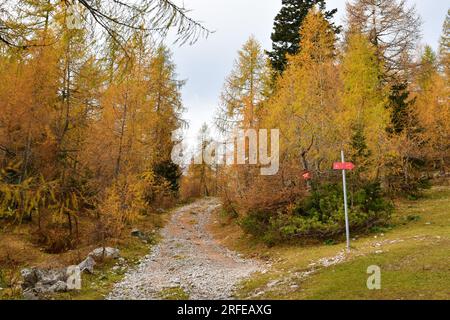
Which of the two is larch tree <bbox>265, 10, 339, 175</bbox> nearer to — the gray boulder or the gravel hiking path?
the gravel hiking path

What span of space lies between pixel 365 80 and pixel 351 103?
7.32 feet

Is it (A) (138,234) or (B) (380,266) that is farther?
(A) (138,234)

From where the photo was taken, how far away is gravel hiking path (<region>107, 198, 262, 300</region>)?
27.2ft

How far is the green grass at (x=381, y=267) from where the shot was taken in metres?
6.61

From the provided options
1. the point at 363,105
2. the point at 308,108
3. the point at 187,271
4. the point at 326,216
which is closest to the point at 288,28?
the point at 363,105

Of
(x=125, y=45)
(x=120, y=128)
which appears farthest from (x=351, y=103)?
(x=125, y=45)

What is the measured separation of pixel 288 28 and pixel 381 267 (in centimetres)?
1877

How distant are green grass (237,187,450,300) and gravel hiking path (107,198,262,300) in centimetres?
71

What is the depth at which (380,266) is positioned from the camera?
8078mm

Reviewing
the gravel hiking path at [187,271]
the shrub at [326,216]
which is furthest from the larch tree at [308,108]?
the gravel hiking path at [187,271]

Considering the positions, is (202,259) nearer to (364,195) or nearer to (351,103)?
(364,195)

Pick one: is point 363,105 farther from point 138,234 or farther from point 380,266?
point 380,266

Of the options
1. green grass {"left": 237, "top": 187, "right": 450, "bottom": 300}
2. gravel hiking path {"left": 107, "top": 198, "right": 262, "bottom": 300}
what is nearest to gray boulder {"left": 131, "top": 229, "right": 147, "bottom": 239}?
gravel hiking path {"left": 107, "top": 198, "right": 262, "bottom": 300}

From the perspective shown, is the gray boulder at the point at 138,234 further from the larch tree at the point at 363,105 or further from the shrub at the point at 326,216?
the larch tree at the point at 363,105
